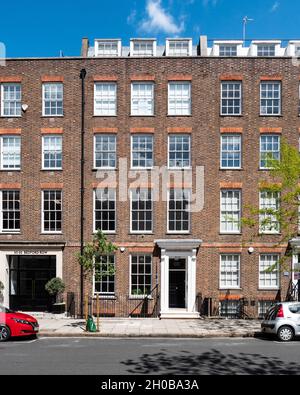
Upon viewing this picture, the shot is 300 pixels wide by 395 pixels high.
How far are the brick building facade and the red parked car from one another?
23.2 feet

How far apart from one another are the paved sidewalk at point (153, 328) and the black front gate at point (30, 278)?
8.87 feet

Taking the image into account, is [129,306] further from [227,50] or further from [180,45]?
[227,50]

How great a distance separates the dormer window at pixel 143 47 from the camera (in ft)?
89.8

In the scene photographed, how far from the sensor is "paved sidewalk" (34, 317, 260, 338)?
19.5 meters

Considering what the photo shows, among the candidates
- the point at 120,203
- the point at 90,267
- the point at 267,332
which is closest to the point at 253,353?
the point at 267,332

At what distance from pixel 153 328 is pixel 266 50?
1843cm

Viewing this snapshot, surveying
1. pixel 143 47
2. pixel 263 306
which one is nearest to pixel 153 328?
pixel 263 306

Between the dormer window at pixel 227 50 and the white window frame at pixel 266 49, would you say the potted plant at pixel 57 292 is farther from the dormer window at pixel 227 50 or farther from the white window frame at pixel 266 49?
the white window frame at pixel 266 49

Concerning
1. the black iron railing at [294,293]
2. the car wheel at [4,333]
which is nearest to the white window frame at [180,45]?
the black iron railing at [294,293]

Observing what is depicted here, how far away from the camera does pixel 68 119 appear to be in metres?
26.1

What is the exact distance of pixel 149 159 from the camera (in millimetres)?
25984

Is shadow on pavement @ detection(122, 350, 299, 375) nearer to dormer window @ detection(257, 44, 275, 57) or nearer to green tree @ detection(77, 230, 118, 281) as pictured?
green tree @ detection(77, 230, 118, 281)

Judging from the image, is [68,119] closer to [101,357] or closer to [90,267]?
[90,267]
